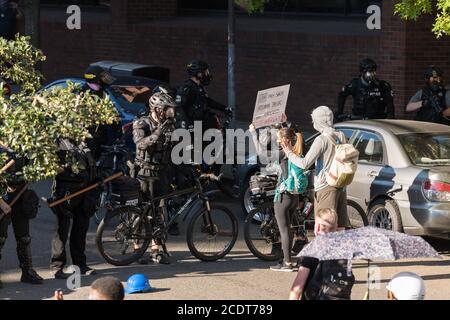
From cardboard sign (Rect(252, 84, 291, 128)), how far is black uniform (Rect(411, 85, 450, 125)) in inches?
122

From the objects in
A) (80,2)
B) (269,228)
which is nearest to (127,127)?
(269,228)

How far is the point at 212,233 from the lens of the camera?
12242 mm

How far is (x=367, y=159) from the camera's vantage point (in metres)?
13.2

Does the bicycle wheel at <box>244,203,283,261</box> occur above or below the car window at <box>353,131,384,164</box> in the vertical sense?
below

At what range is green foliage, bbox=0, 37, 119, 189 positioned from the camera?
970 centimetres

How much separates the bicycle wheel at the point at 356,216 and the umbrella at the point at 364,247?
16.9 ft

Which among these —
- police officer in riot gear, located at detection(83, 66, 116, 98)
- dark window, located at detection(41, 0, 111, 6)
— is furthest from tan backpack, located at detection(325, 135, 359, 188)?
dark window, located at detection(41, 0, 111, 6)

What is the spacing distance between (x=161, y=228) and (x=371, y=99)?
547 centimetres

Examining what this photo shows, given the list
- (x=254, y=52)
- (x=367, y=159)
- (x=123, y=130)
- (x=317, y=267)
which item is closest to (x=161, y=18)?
(x=254, y=52)

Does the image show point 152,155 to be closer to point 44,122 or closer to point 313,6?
point 44,122

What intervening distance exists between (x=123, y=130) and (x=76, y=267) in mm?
4855

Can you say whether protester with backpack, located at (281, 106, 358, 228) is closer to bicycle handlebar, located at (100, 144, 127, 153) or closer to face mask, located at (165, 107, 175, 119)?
face mask, located at (165, 107, 175, 119)

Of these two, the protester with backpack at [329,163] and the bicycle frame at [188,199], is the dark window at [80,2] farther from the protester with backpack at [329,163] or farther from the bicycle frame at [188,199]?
the protester with backpack at [329,163]
